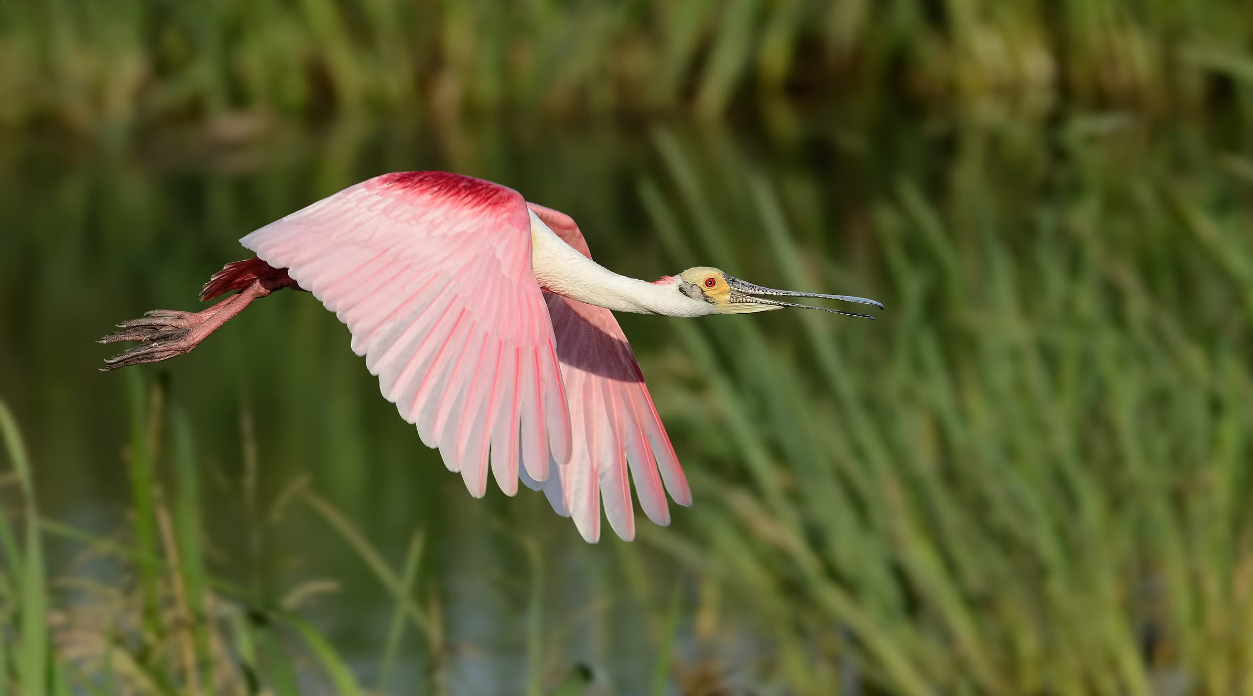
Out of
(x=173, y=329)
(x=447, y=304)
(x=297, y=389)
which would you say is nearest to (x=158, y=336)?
(x=173, y=329)

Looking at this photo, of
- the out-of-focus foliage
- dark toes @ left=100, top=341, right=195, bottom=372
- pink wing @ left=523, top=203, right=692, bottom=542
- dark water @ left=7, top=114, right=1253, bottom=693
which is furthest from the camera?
the out-of-focus foliage

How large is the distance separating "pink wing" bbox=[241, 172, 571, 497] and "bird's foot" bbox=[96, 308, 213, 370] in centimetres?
23

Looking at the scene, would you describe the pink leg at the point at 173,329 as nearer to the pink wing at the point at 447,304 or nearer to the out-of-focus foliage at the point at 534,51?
the pink wing at the point at 447,304

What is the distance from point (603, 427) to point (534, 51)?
30.1 ft

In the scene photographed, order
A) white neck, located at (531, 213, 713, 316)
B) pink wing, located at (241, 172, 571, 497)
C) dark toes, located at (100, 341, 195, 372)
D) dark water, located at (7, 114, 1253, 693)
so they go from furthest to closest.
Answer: dark water, located at (7, 114, 1253, 693)
dark toes, located at (100, 341, 195, 372)
white neck, located at (531, 213, 713, 316)
pink wing, located at (241, 172, 571, 497)

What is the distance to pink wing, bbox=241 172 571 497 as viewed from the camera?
164 centimetres

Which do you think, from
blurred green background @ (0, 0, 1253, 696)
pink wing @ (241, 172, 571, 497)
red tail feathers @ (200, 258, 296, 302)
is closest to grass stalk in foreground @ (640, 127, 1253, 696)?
blurred green background @ (0, 0, 1253, 696)

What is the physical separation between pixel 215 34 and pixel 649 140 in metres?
2.84

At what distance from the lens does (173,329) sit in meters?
2.02

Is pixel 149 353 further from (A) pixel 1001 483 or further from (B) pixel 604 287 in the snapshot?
(A) pixel 1001 483

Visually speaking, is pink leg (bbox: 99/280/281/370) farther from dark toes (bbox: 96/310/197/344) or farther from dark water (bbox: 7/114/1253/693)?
dark water (bbox: 7/114/1253/693)

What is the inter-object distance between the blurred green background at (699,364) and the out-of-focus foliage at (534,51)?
0.03 meters

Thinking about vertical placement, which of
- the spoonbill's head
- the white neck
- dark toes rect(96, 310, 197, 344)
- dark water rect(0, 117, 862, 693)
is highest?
dark toes rect(96, 310, 197, 344)

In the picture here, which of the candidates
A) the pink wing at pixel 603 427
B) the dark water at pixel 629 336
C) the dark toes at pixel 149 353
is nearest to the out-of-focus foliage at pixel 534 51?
the dark water at pixel 629 336
